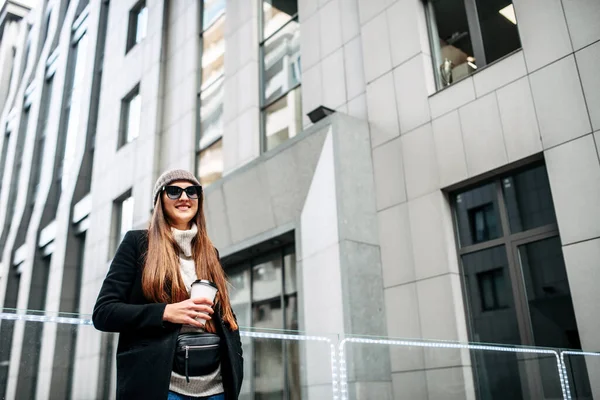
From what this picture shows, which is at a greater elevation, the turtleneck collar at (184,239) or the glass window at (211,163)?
the glass window at (211,163)

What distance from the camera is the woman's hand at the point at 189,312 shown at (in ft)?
6.56

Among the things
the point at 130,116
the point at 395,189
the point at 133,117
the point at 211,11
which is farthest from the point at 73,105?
the point at 395,189

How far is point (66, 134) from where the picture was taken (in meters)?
25.3

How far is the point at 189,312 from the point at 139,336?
0.22 m

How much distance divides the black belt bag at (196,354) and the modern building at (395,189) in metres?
1.42

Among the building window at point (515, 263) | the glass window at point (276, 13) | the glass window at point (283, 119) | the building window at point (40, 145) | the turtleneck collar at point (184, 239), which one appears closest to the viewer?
the turtleneck collar at point (184, 239)

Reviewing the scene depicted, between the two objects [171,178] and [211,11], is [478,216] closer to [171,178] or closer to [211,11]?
[171,178]

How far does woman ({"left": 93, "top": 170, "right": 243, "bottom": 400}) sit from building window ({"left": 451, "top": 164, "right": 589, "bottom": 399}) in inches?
253

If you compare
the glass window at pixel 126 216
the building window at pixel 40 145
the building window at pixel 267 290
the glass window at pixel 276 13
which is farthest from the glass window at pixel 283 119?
the building window at pixel 40 145

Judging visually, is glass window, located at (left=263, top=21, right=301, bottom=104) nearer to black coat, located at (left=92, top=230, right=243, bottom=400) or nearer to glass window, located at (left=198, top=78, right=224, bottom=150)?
glass window, located at (left=198, top=78, right=224, bottom=150)

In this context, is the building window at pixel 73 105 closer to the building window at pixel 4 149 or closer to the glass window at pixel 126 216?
the glass window at pixel 126 216

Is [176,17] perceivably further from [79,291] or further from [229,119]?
[79,291]

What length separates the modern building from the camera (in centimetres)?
571

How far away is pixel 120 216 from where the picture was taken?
18.2 m
